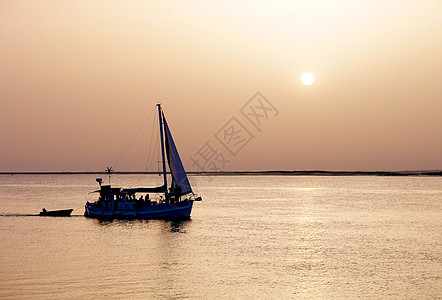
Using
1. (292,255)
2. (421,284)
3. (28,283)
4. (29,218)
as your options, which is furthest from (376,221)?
(28,283)

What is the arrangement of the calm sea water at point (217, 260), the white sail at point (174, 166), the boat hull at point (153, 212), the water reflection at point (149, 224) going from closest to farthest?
1. the calm sea water at point (217, 260)
2. the water reflection at point (149, 224)
3. the white sail at point (174, 166)
4. the boat hull at point (153, 212)

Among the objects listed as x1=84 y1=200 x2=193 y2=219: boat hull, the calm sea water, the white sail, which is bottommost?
the calm sea water

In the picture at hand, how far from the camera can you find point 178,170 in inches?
3214

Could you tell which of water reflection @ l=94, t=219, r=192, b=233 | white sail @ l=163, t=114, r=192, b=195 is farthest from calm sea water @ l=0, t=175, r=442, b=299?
white sail @ l=163, t=114, r=192, b=195

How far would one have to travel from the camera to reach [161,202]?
86375mm

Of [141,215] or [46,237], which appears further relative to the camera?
[141,215]

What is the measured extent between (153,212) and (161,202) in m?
4.27

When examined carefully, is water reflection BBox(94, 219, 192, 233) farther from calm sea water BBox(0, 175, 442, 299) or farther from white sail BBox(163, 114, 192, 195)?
white sail BBox(163, 114, 192, 195)

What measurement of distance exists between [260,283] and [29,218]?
61.3m

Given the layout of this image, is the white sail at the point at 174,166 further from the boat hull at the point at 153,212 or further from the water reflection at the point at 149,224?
the water reflection at the point at 149,224

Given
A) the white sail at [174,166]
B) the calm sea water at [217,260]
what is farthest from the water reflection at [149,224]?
the white sail at [174,166]

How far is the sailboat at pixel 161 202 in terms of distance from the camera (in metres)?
81.2

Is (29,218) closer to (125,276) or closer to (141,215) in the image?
(141,215)

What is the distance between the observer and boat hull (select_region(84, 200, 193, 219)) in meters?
82.1
